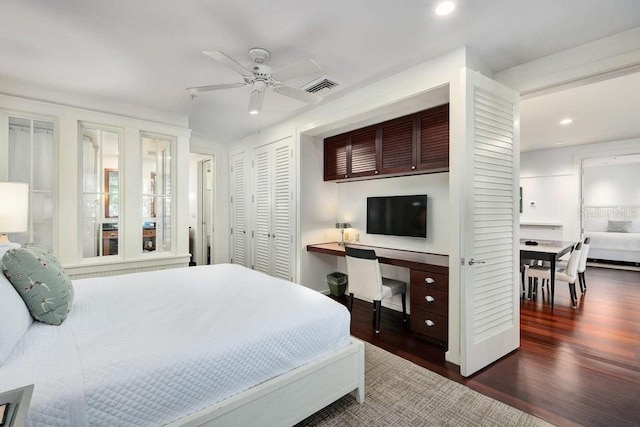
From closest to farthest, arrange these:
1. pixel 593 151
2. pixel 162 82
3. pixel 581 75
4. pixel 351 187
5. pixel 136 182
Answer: pixel 581 75 → pixel 162 82 → pixel 136 182 → pixel 351 187 → pixel 593 151

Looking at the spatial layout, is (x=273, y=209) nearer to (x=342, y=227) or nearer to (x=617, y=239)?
(x=342, y=227)

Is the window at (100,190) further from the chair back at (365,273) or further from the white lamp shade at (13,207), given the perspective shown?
the chair back at (365,273)

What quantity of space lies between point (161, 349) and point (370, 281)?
2125 millimetres

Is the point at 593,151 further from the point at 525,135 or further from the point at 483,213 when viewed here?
the point at 483,213

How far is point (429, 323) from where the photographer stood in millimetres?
2709

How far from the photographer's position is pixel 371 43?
90.0 inches

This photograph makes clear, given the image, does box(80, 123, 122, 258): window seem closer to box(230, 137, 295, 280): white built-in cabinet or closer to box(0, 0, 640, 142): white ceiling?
box(0, 0, 640, 142): white ceiling

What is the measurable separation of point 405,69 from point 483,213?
143 cm

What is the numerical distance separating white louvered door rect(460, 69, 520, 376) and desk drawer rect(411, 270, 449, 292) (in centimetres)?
28

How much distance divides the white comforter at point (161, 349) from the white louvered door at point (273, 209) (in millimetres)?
2071

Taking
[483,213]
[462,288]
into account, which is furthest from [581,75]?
[462,288]

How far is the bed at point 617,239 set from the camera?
627 cm

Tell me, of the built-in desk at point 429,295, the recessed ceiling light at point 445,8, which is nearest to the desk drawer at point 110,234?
the built-in desk at point 429,295

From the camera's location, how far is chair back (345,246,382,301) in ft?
9.73
